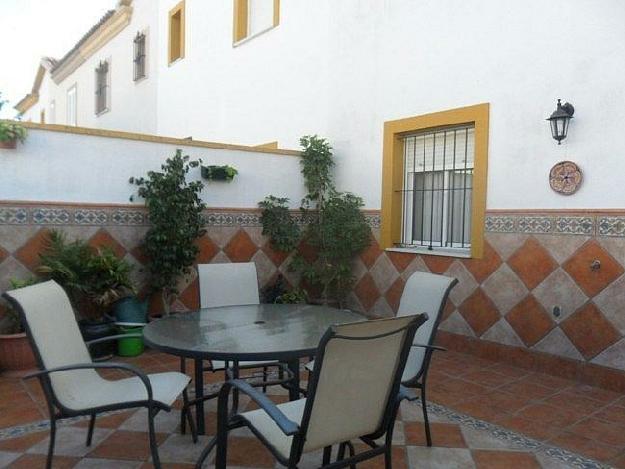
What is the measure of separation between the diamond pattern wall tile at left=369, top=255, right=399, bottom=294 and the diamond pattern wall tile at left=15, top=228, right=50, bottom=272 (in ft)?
10.9

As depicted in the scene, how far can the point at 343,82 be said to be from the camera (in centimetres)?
616

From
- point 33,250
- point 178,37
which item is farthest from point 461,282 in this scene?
point 178,37

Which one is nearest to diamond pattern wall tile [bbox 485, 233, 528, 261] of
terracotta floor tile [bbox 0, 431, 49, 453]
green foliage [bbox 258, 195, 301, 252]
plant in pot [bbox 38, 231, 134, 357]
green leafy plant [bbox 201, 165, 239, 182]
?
green foliage [bbox 258, 195, 301, 252]

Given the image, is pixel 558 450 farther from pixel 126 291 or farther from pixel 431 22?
pixel 431 22

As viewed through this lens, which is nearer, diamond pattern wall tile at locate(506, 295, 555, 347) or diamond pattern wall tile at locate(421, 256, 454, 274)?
diamond pattern wall tile at locate(506, 295, 555, 347)

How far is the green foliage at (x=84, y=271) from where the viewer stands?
4367 millimetres

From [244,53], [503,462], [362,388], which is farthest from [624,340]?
[244,53]

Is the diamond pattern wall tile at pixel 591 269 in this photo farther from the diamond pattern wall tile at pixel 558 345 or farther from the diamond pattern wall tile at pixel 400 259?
the diamond pattern wall tile at pixel 400 259

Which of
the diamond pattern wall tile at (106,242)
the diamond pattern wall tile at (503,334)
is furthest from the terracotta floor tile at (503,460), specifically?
the diamond pattern wall tile at (106,242)

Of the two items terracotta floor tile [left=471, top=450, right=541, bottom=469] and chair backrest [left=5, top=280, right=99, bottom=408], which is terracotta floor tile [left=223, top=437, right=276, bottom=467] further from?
terracotta floor tile [left=471, top=450, right=541, bottom=469]

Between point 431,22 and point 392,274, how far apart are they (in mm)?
2629

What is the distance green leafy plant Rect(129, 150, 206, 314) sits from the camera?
4.87m

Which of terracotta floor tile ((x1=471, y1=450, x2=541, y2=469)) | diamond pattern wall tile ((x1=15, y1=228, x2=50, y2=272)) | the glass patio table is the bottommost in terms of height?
terracotta floor tile ((x1=471, y1=450, x2=541, y2=469))

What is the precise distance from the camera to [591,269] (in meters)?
3.99
